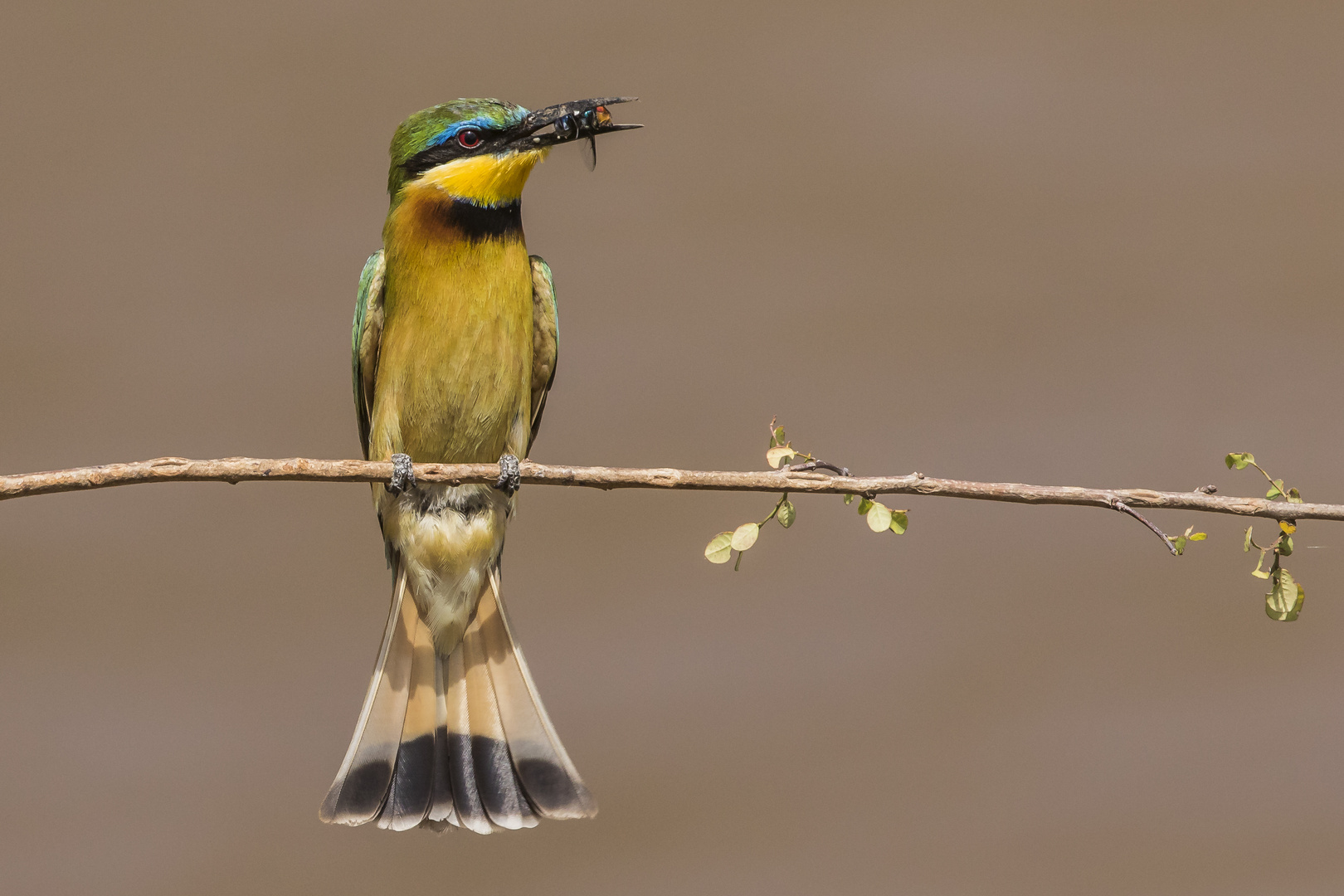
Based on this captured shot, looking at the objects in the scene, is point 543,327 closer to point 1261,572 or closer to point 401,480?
point 401,480

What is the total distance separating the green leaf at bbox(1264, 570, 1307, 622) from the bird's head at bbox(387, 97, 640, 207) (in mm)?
1003

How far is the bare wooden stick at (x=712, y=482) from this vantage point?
1167 mm

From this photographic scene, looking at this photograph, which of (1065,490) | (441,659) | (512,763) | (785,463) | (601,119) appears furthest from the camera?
(441,659)

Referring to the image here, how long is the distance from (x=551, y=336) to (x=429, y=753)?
0.64 metres

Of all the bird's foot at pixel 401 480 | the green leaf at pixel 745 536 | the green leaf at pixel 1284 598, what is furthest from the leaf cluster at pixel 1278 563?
the bird's foot at pixel 401 480

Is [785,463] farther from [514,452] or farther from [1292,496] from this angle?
[514,452]

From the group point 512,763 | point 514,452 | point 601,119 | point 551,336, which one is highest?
point 601,119

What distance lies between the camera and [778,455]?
1250mm

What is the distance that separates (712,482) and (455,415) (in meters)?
0.68

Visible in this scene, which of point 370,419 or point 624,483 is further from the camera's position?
point 370,419

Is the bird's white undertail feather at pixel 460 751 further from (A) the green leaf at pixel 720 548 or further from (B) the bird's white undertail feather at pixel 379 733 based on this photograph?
(A) the green leaf at pixel 720 548

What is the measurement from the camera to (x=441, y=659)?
1.94 metres

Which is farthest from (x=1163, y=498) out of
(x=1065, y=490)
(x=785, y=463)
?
(x=785, y=463)

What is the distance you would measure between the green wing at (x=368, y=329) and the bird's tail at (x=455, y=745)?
11.3 inches
